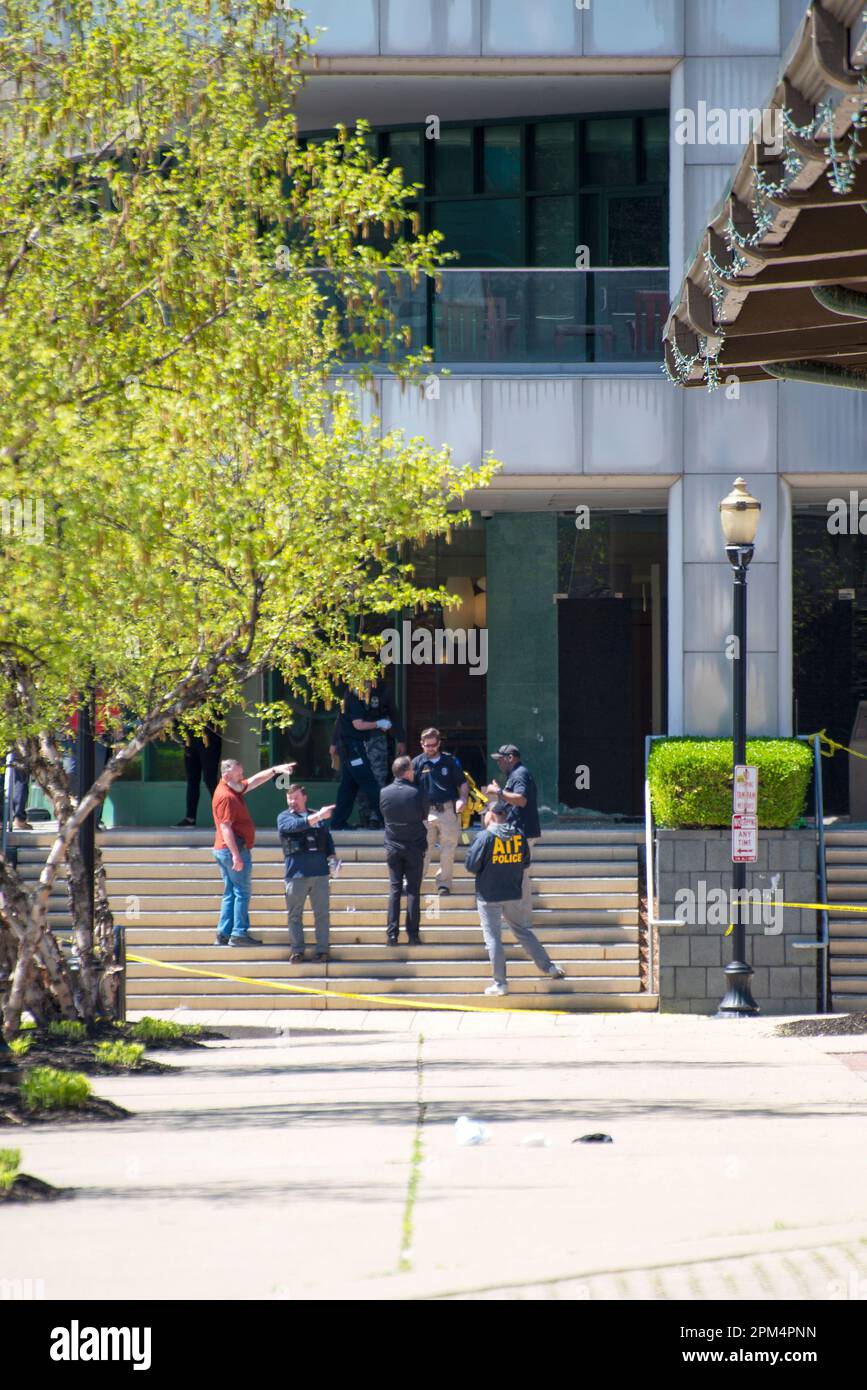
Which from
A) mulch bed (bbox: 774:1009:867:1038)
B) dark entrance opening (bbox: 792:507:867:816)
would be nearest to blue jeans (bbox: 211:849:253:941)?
mulch bed (bbox: 774:1009:867:1038)

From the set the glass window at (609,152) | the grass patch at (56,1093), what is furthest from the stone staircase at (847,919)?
the grass patch at (56,1093)

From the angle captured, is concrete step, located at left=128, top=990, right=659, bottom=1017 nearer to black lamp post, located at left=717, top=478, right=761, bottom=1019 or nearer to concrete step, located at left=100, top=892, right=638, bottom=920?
black lamp post, located at left=717, top=478, right=761, bottom=1019

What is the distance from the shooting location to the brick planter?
17.4 metres

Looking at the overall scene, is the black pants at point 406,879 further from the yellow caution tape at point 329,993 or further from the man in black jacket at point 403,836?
the yellow caution tape at point 329,993

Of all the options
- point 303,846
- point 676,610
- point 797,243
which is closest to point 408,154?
point 676,610

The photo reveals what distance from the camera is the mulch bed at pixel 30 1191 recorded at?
25.0ft

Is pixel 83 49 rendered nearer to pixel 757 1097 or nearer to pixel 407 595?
pixel 407 595

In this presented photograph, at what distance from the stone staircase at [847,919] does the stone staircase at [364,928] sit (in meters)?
1.91

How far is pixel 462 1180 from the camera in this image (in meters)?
8.10

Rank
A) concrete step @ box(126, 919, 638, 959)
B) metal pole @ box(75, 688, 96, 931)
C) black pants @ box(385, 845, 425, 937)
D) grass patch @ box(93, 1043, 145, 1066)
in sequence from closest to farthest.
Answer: grass patch @ box(93, 1043, 145, 1066)
metal pole @ box(75, 688, 96, 931)
black pants @ box(385, 845, 425, 937)
concrete step @ box(126, 919, 638, 959)

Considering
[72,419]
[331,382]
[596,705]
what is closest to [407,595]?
[72,419]

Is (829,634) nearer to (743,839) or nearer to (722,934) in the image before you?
(722,934)

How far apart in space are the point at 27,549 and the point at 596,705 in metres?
14.4

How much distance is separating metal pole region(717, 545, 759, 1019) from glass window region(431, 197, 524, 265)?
734 cm
